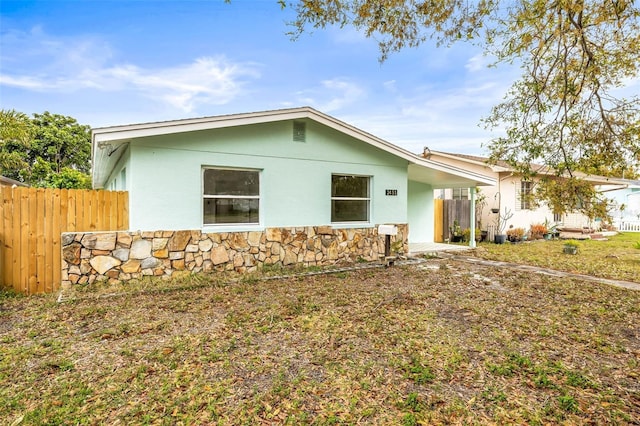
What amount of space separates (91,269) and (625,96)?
9.89m

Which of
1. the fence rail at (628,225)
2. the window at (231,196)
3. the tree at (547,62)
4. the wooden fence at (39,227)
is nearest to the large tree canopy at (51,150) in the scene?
the wooden fence at (39,227)

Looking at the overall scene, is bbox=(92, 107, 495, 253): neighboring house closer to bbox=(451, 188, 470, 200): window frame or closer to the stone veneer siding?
the stone veneer siding

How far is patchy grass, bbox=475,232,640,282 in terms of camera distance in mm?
8406

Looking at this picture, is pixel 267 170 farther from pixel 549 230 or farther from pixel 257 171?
pixel 549 230

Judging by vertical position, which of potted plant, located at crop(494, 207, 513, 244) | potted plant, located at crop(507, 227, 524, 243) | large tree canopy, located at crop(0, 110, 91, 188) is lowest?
potted plant, located at crop(507, 227, 524, 243)

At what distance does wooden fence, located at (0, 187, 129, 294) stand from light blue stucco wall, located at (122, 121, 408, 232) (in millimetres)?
812

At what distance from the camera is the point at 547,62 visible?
5875mm

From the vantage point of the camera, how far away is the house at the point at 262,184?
677 cm

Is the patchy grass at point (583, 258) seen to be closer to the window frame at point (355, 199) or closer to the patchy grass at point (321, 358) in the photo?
the patchy grass at point (321, 358)

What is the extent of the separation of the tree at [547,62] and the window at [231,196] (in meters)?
3.39

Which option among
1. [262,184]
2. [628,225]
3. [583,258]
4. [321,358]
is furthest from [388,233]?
[628,225]

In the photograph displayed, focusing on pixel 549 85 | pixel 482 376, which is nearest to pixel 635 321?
pixel 482 376

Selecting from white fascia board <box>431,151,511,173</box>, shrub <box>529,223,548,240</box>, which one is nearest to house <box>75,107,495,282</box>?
white fascia board <box>431,151,511,173</box>

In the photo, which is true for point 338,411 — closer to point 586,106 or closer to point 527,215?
point 586,106
